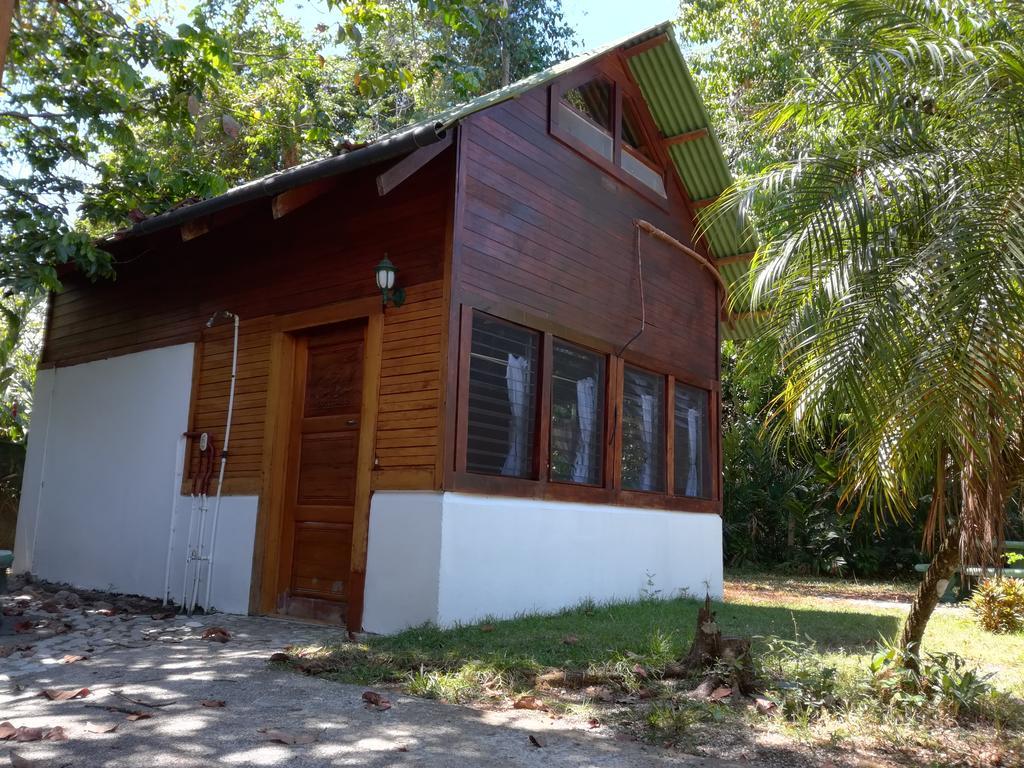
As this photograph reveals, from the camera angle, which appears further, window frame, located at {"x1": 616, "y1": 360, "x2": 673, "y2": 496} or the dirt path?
window frame, located at {"x1": 616, "y1": 360, "x2": 673, "y2": 496}

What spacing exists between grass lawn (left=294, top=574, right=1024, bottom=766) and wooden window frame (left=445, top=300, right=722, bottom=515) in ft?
3.43

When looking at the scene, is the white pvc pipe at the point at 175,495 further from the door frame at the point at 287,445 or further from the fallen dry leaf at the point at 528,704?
the fallen dry leaf at the point at 528,704

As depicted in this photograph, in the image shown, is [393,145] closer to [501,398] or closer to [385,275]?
[385,275]

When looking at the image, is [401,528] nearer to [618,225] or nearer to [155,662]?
[155,662]

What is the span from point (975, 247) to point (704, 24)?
13.8 metres

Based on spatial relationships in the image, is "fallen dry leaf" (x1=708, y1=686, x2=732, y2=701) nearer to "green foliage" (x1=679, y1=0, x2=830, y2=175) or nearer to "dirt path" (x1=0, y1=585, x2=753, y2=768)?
"dirt path" (x1=0, y1=585, x2=753, y2=768)

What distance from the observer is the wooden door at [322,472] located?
7.27 m

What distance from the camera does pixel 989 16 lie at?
5539 mm

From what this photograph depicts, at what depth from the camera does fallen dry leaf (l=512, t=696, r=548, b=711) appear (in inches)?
172

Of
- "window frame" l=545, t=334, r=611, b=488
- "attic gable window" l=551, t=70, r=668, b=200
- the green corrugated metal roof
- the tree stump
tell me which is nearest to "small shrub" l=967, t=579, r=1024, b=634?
the green corrugated metal roof

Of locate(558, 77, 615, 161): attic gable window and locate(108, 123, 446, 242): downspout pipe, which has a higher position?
locate(558, 77, 615, 161): attic gable window

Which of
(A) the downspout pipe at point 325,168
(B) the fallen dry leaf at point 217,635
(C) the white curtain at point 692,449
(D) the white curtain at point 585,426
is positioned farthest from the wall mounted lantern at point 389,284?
(C) the white curtain at point 692,449

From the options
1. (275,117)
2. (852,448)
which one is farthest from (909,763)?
(275,117)

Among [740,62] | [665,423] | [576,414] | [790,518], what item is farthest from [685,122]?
[790,518]
